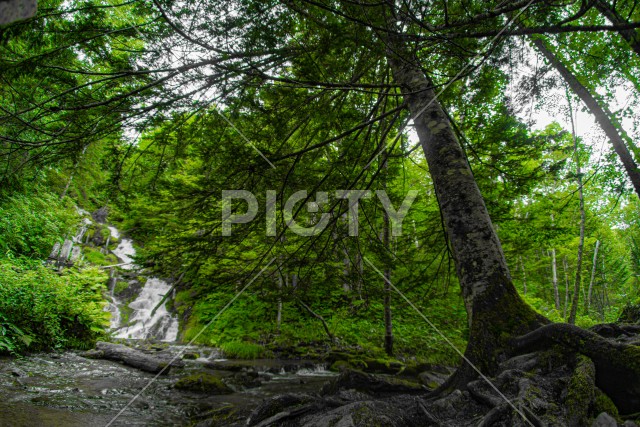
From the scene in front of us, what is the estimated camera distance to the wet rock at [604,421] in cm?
171

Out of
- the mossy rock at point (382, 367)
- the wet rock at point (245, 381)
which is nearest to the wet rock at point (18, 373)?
the wet rock at point (245, 381)

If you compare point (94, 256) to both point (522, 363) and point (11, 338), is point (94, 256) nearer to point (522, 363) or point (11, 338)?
point (11, 338)

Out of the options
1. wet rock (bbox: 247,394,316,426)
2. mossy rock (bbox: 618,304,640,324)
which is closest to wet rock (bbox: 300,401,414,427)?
wet rock (bbox: 247,394,316,426)

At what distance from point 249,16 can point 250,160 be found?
1639mm

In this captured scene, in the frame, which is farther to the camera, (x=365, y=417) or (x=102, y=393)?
(x=102, y=393)

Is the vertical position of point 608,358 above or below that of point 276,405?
above

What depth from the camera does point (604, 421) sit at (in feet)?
5.70

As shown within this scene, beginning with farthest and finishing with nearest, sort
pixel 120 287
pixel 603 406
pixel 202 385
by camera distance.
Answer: pixel 120 287 → pixel 202 385 → pixel 603 406

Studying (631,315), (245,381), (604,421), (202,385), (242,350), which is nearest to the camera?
(604,421)

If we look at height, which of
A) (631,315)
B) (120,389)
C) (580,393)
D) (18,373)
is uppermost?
(631,315)

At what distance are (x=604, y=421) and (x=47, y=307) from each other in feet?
37.2

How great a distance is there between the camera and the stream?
161 inches

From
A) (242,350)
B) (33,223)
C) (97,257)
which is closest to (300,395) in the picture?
(242,350)

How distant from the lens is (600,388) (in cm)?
217
